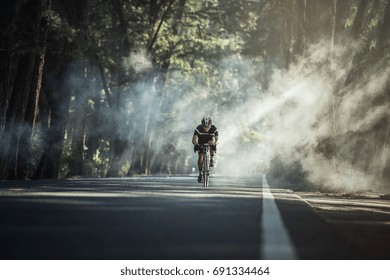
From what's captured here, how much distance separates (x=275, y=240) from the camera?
8773mm

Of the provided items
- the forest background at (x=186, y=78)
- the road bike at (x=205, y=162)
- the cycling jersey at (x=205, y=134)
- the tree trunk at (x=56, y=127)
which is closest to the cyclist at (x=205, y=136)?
the cycling jersey at (x=205, y=134)

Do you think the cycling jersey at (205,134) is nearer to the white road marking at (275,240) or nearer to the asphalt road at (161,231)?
the asphalt road at (161,231)

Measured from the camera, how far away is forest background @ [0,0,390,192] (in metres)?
26.9

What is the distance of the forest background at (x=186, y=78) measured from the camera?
26938 mm

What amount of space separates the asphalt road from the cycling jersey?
26.9ft

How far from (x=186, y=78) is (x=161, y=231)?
160ft

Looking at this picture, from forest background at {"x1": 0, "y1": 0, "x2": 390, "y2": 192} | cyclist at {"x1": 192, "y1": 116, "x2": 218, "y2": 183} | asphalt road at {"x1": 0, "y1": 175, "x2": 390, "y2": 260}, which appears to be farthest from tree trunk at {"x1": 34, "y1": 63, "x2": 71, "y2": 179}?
asphalt road at {"x1": 0, "y1": 175, "x2": 390, "y2": 260}

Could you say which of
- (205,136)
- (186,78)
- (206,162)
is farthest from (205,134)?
(186,78)

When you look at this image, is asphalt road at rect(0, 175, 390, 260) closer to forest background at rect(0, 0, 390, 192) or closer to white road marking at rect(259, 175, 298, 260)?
white road marking at rect(259, 175, 298, 260)

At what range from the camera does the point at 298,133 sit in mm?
29141

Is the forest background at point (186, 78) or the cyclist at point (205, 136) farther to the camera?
the forest background at point (186, 78)

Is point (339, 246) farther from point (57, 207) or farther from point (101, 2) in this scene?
point (101, 2)

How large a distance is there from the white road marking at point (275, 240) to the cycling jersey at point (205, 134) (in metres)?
10.3
